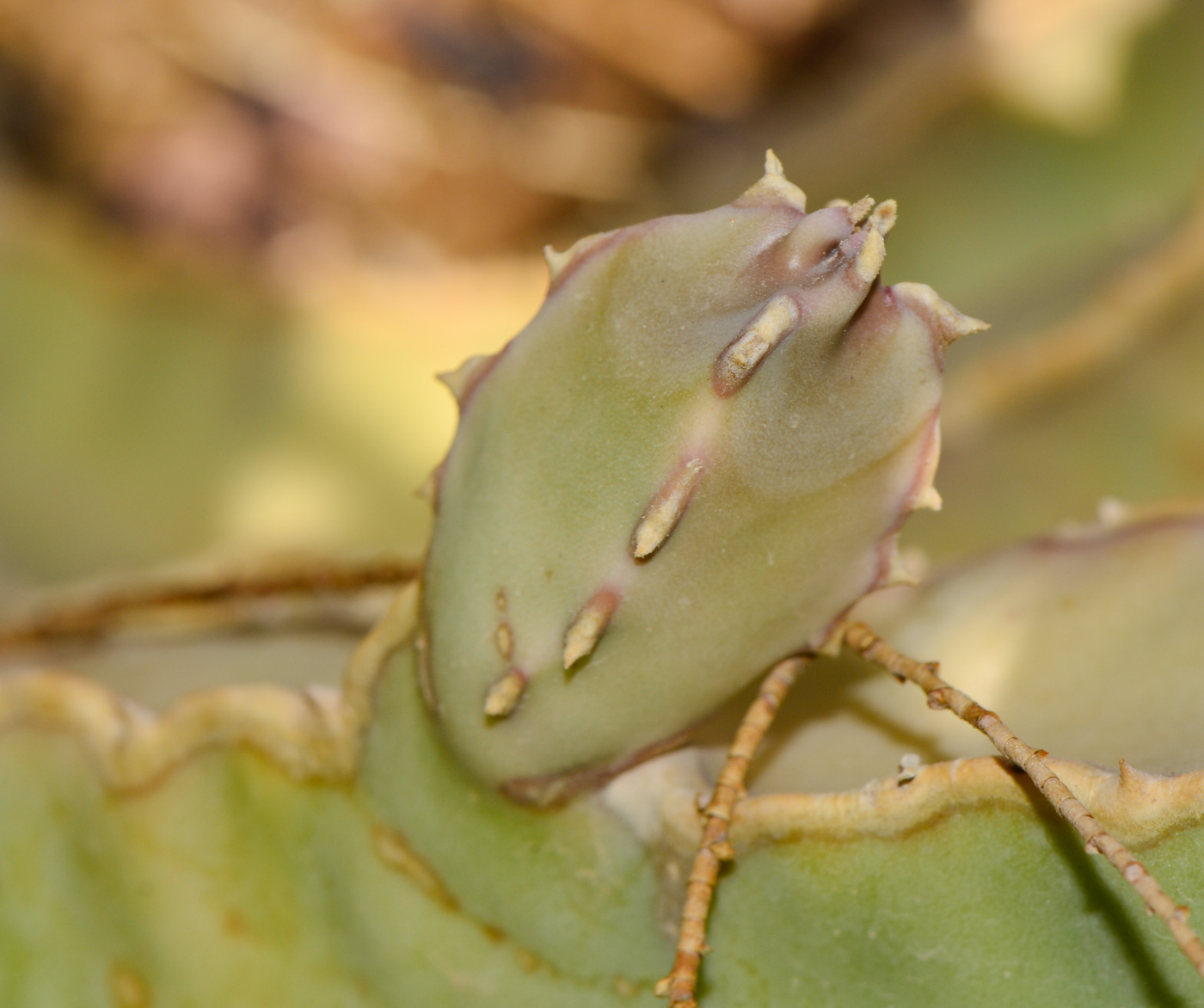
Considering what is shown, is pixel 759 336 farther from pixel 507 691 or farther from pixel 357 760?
pixel 357 760

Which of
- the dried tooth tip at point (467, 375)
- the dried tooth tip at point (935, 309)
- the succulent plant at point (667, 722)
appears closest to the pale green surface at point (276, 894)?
the succulent plant at point (667, 722)

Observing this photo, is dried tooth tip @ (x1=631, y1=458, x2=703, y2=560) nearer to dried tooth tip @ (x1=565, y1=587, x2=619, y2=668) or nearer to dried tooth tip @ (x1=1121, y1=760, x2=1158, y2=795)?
dried tooth tip @ (x1=565, y1=587, x2=619, y2=668)

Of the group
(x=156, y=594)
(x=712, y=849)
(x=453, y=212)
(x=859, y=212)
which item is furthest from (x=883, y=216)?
(x=453, y=212)

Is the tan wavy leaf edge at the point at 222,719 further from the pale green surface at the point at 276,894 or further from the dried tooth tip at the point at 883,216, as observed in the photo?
the dried tooth tip at the point at 883,216

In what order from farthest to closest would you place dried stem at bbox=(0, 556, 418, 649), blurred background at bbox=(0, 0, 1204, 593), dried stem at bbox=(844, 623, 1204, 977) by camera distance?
blurred background at bbox=(0, 0, 1204, 593)
dried stem at bbox=(0, 556, 418, 649)
dried stem at bbox=(844, 623, 1204, 977)

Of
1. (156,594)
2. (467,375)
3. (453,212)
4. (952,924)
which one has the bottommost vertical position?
(952,924)

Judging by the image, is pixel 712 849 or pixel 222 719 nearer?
pixel 712 849

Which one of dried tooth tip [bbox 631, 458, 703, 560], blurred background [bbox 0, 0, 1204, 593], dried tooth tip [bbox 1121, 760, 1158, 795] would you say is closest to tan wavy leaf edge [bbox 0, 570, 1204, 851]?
dried tooth tip [bbox 1121, 760, 1158, 795]
